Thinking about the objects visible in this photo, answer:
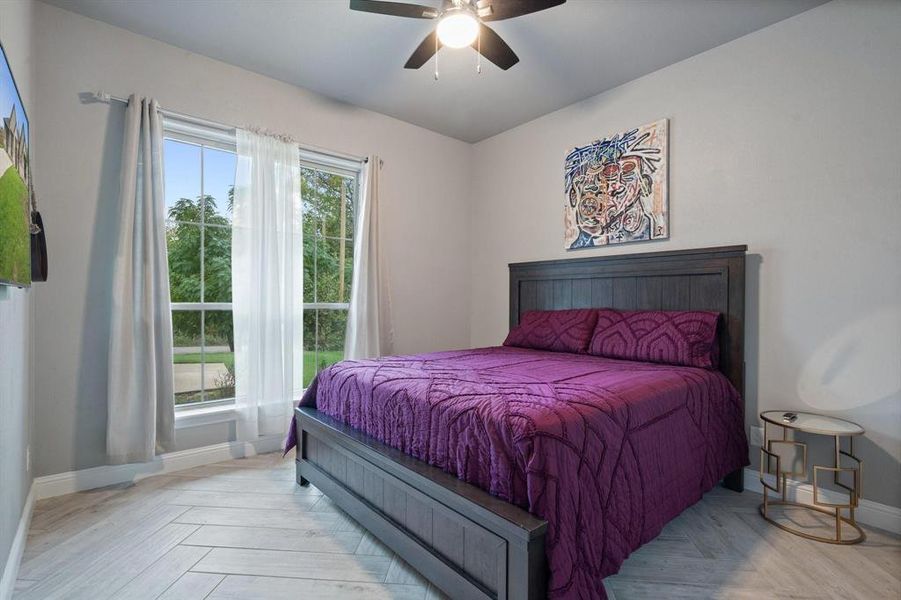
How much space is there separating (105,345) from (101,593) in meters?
1.45

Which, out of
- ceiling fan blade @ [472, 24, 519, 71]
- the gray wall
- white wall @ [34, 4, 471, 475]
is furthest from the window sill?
ceiling fan blade @ [472, 24, 519, 71]

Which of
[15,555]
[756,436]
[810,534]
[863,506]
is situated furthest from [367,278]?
[863,506]

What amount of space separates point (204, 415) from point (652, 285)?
10.5 ft

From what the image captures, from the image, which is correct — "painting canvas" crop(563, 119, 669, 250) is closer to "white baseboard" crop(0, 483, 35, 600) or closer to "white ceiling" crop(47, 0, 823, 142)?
"white ceiling" crop(47, 0, 823, 142)

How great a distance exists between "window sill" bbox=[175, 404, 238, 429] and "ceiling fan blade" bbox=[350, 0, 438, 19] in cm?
258

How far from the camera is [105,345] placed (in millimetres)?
2527

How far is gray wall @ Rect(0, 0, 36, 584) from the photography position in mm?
1524

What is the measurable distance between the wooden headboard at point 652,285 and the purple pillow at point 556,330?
0.64 ft

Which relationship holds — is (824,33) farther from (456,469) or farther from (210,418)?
(210,418)

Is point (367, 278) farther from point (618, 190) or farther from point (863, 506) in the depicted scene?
point (863, 506)

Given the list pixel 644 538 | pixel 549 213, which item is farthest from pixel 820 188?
pixel 644 538

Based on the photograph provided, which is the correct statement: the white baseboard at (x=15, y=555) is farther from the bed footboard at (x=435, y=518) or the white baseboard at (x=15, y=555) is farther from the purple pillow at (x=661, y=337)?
the purple pillow at (x=661, y=337)

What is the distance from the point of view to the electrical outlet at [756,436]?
2523 mm

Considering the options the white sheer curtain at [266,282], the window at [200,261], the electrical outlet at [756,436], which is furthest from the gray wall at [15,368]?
the electrical outlet at [756,436]
